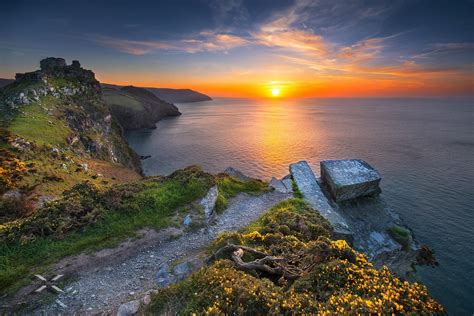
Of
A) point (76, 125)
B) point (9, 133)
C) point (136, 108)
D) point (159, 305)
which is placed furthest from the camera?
point (136, 108)

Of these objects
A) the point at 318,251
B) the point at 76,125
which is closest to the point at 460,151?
the point at 318,251

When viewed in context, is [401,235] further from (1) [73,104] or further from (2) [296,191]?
(1) [73,104]

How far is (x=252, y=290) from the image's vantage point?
9.60 m

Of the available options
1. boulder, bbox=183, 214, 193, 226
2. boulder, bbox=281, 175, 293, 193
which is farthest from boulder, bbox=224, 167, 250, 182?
boulder, bbox=183, 214, 193, 226

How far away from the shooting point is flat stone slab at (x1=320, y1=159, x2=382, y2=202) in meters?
31.1

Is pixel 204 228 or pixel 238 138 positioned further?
pixel 238 138

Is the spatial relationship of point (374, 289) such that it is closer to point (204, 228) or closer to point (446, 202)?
point (204, 228)

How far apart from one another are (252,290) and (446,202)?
4188 cm

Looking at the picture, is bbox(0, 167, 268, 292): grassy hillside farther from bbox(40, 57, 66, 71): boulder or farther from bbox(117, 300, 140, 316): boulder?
bbox(40, 57, 66, 71): boulder

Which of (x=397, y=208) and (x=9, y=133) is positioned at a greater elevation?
(x=9, y=133)

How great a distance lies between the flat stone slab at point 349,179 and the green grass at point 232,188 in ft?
26.5

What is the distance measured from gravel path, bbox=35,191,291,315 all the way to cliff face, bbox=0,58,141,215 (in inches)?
679

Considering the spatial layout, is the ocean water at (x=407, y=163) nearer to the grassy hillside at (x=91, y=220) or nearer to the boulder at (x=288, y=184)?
the boulder at (x=288, y=184)

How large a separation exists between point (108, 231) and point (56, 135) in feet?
116
